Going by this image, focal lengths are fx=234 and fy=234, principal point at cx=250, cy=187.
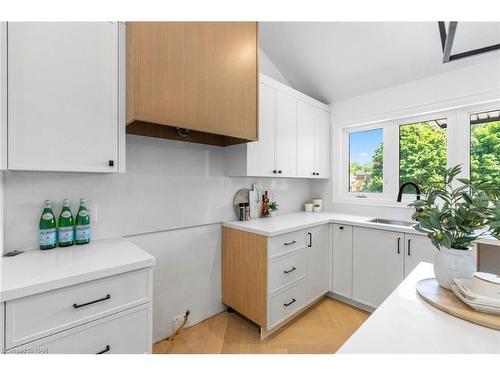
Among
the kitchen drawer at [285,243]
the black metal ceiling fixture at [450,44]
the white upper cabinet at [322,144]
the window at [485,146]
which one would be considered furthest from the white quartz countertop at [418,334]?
the white upper cabinet at [322,144]

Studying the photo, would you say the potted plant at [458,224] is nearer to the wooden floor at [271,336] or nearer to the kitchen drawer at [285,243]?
the kitchen drawer at [285,243]

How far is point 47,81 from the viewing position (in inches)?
44.3

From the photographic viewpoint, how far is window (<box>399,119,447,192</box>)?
7.61ft

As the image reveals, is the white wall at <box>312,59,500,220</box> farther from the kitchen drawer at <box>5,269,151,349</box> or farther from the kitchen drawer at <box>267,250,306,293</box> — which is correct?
the kitchen drawer at <box>5,269,151,349</box>

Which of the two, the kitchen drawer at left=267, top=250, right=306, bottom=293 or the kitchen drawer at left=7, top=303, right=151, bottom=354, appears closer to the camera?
the kitchen drawer at left=7, top=303, right=151, bottom=354

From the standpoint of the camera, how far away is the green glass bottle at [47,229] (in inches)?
50.6

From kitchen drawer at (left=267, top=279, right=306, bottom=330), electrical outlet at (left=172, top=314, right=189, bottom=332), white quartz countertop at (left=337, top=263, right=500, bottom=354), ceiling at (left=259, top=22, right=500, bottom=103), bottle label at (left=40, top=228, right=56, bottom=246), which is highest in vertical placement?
ceiling at (left=259, top=22, right=500, bottom=103)

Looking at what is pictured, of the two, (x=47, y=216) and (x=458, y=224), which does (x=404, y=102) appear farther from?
(x=47, y=216)

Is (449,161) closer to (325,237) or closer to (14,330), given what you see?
(325,237)

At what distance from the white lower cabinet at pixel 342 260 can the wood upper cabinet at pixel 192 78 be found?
1.35m

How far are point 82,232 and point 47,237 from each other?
0.16 meters

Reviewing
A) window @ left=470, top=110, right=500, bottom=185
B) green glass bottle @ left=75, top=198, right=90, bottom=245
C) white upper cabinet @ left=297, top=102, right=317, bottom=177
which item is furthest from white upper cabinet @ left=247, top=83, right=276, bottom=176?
window @ left=470, top=110, right=500, bottom=185

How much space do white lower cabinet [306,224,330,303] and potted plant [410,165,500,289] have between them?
1344 millimetres

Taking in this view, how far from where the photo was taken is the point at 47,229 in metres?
1.29
